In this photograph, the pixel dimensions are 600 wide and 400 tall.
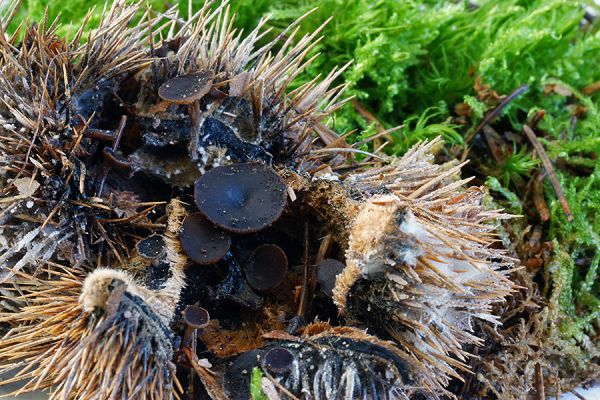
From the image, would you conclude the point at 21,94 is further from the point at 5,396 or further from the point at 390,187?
the point at 390,187

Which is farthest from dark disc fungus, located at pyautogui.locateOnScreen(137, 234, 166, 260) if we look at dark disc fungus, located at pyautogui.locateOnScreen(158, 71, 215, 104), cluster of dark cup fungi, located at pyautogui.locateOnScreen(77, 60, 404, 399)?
dark disc fungus, located at pyautogui.locateOnScreen(158, 71, 215, 104)

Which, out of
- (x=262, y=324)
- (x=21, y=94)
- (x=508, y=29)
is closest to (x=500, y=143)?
(x=508, y=29)

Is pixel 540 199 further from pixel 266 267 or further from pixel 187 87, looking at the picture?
pixel 187 87

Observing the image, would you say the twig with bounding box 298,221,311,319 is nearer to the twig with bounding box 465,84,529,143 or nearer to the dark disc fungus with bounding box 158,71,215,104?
the dark disc fungus with bounding box 158,71,215,104

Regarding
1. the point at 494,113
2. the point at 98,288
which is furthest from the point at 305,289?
the point at 494,113

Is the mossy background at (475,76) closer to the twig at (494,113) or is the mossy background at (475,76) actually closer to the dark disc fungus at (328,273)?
the twig at (494,113)
